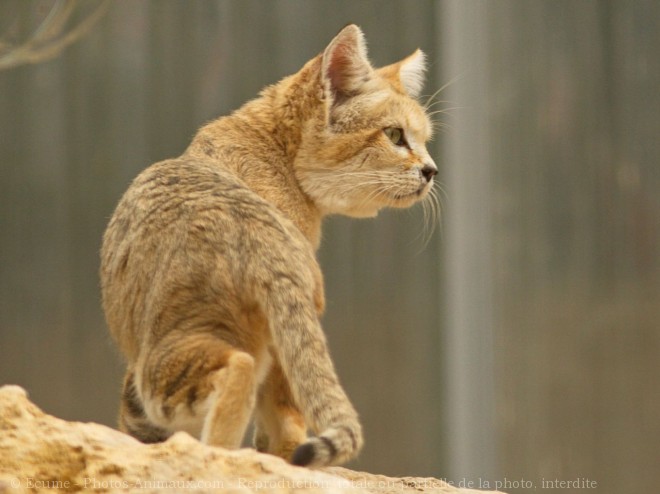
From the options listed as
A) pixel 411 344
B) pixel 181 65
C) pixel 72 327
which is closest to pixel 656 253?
pixel 411 344

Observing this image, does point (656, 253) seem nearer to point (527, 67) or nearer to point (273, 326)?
point (527, 67)

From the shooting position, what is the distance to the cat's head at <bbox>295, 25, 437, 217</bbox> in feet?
12.1

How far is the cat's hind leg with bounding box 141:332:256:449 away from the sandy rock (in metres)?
0.18

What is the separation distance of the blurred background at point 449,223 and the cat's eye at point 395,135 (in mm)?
2114

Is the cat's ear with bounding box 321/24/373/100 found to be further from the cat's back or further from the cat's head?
the cat's back

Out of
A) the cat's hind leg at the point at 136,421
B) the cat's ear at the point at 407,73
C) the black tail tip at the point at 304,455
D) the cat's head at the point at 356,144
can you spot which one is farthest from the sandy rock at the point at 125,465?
the cat's ear at the point at 407,73

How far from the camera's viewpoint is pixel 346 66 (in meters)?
3.76

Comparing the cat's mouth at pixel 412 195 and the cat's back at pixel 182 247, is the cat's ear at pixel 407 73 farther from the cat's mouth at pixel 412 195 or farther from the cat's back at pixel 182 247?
the cat's back at pixel 182 247

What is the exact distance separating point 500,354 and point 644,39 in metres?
1.84

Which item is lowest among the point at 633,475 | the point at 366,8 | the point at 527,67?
the point at 633,475

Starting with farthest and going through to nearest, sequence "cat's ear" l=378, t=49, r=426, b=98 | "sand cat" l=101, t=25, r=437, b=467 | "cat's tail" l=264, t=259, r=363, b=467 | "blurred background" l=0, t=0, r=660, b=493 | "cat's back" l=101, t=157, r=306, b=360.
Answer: "blurred background" l=0, t=0, r=660, b=493, "cat's ear" l=378, t=49, r=426, b=98, "cat's back" l=101, t=157, r=306, b=360, "sand cat" l=101, t=25, r=437, b=467, "cat's tail" l=264, t=259, r=363, b=467

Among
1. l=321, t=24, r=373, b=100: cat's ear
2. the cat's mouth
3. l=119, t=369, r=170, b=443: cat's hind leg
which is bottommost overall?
l=119, t=369, r=170, b=443: cat's hind leg

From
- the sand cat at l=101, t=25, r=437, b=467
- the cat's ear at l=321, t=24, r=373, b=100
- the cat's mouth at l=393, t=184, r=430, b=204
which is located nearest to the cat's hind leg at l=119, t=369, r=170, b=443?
the sand cat at l=101, t=25, r=437, b=467

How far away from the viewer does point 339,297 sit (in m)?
5.92
